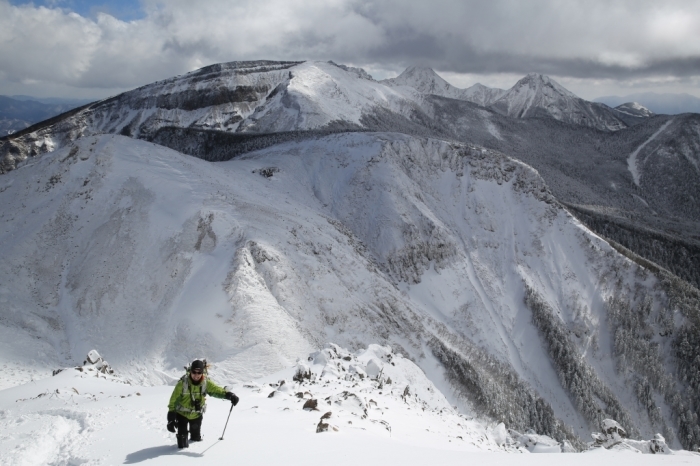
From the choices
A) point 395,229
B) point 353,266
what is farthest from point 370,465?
point 395,229

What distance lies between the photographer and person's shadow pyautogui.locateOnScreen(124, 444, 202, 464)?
9.80m

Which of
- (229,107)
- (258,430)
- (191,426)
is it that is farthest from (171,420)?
(229,107)

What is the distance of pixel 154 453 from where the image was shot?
10359 millimetres

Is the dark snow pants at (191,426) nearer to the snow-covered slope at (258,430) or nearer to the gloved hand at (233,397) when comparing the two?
the snow-covered slope at (258,430)

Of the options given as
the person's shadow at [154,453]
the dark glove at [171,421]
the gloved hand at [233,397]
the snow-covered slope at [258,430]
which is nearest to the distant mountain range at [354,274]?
the snow-covered slope at [258,430]

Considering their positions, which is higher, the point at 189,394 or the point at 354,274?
the point at 189,394

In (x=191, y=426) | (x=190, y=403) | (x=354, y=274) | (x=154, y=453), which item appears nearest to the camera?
(x=154, y=453)

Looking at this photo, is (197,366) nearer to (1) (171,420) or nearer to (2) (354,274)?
(1) (171,420)

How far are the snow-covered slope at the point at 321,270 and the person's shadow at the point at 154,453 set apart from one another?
23.5 metres

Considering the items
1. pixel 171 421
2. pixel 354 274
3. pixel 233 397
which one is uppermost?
pixel 233 397

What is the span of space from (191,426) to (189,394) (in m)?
0.93

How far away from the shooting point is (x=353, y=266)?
55125 millimetres

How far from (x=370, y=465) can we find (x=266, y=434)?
3662 mm

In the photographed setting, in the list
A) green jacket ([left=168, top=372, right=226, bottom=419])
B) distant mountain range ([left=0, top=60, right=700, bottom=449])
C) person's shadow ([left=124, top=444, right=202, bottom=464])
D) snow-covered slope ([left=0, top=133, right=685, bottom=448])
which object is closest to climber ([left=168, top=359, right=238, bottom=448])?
green jacket ([left=168, top=372, right=226, bottom=419])
